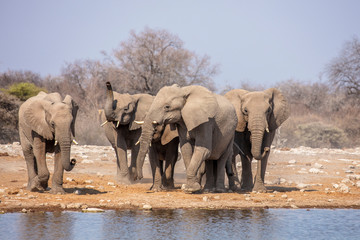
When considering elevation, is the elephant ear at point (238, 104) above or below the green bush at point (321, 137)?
above

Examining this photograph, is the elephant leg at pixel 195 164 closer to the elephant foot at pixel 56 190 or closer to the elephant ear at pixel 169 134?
the elephant ear at pixel 169 134

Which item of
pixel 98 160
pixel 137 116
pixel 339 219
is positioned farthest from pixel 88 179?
pixel 339 219

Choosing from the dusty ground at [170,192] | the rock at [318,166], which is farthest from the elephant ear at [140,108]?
the rock at [318,166]

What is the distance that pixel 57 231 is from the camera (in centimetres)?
929

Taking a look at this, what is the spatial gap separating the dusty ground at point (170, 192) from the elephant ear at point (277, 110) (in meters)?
1.45

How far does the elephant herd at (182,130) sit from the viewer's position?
39.5 ft

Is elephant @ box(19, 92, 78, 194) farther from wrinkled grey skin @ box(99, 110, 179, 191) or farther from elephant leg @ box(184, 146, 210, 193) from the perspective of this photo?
elephant leg @ box(184, 146, 210, 193)

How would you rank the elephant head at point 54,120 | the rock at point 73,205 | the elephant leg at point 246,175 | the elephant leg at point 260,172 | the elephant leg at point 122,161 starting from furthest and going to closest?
1. the elephant leg at point 122,161
2. the elephant leg at point 246,175
3. the elephant leg at point 260,172
4. the elephant head at point 54,120
5. the rock at point 73,205

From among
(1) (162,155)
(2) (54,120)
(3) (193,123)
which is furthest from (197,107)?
(2) (54,120)

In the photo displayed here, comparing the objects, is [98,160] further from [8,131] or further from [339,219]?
[339,219]

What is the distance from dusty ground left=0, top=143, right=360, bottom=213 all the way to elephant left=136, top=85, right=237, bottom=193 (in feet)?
2.29

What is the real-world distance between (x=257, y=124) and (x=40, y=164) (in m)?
4.33

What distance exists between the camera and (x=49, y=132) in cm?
1189

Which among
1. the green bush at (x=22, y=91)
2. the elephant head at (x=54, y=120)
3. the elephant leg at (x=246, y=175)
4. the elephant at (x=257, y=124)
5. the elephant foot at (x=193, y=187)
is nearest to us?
the elephant head at (x=54, y=120)
